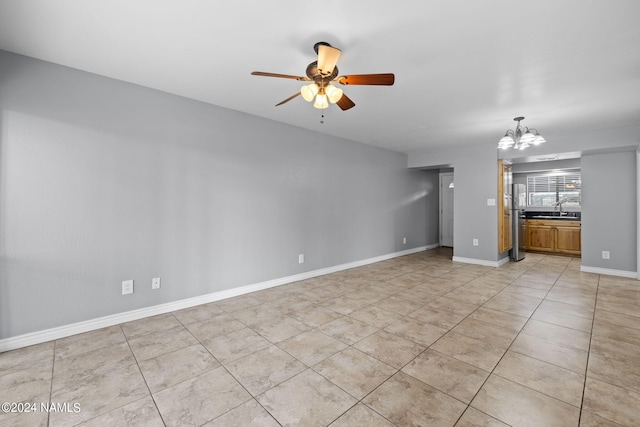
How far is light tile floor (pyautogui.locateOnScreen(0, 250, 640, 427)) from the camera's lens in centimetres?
154

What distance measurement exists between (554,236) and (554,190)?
143cm

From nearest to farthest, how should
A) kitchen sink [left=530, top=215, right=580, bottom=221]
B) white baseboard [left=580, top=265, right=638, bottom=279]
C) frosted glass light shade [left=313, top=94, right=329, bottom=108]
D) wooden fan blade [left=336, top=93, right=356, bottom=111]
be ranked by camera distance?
frosted glass light shade [left=313, top=94, right=329, bottom=108]
wooden fan blade [left=336, top=93, right=356, bottom=111]
white baseboard [left=580, top=265, right=638, bottom=279]
kitchen sink [left=530, top=215, right=580, bottom=221]

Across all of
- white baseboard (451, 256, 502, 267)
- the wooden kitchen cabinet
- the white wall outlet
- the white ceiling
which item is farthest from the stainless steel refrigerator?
Answer: the white wall outlet

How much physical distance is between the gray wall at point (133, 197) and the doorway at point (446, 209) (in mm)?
4576

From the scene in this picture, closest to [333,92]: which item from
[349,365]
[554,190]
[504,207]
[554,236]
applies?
[349,365]

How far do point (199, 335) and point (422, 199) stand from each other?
6.03 metres

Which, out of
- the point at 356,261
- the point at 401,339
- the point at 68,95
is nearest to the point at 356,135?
the point at 356,261

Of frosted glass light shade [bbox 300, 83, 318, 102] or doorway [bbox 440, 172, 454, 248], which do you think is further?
doorway [bbox 440, 172, 454, 248]

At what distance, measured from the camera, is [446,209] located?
759 cm

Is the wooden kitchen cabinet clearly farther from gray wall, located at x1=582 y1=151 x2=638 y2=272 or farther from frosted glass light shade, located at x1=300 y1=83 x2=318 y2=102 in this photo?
frosted glass light shade, located at x1=300 y1=83 x2=318 y2=102

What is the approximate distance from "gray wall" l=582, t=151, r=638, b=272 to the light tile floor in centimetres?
151

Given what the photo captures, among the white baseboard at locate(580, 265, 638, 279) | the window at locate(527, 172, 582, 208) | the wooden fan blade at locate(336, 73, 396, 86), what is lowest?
the white baseboard at locate(580, 265, 638, 279)

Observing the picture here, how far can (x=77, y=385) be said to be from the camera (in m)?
1.79

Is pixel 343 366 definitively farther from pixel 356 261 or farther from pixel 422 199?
pixel 422 199
